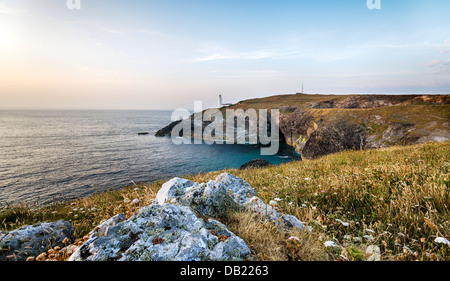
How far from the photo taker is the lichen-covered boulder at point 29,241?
3201 mm

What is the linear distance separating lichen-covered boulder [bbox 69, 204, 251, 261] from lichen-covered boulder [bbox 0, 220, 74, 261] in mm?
1860

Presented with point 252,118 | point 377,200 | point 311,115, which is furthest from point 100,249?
point 252,118

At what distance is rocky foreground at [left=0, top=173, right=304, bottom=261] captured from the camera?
85.1 inches

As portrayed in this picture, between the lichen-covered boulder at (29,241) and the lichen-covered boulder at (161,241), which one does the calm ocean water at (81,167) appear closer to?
the lichen-covered boulder at (29,241)

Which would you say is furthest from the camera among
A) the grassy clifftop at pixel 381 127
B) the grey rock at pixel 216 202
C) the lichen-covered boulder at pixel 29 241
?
the grassy clifftop at pixel 381 127

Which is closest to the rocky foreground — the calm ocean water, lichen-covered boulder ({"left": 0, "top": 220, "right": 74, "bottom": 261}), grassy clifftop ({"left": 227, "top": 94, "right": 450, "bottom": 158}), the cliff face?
lichen-covered boulder ({"left": 0, "top": 220, "right": 74, "bottom": 261})

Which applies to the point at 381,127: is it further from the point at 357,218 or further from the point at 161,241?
the point at 161,241

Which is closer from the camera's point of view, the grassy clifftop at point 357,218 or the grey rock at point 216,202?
the grassy clifftop at point 357,218

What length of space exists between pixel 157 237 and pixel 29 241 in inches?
118

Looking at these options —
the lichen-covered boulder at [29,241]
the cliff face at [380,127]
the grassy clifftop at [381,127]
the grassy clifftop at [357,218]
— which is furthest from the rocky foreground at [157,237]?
the cliff face at [380,127]

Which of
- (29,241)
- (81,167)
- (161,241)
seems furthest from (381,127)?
(81,167)

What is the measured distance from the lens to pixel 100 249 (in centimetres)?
213

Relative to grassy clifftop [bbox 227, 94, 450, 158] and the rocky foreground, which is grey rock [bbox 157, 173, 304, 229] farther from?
grassy clifftop [bbox 227, 94, 450, 158]
